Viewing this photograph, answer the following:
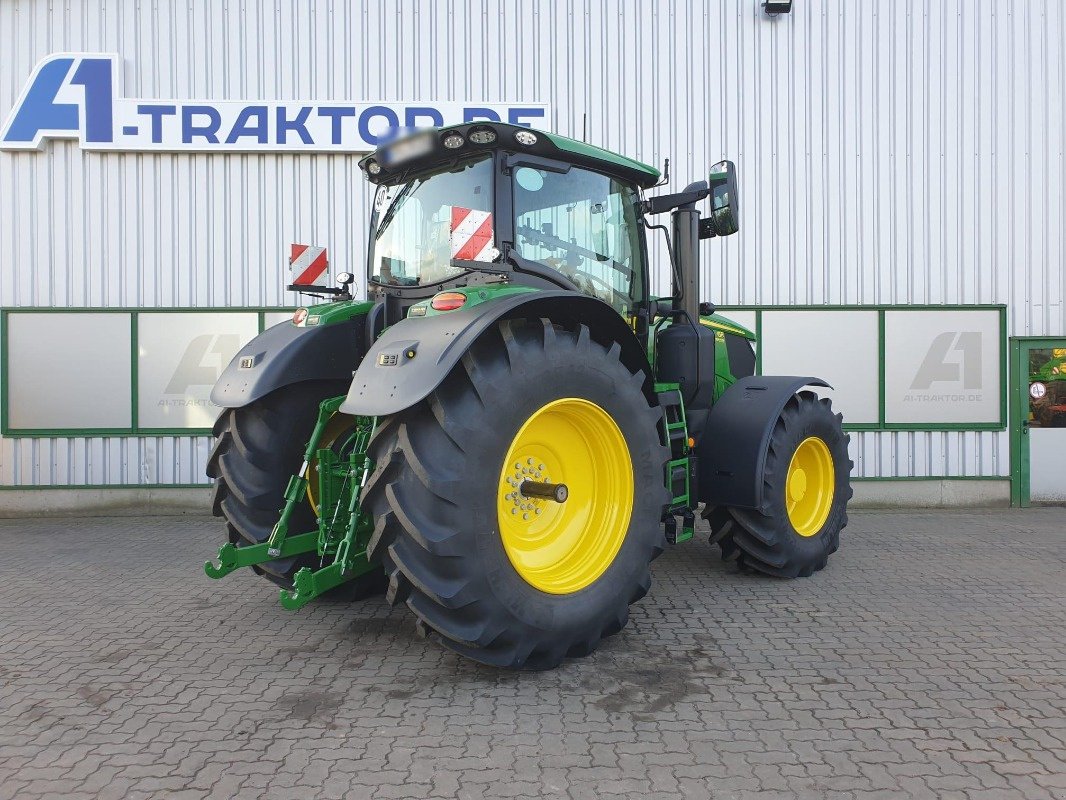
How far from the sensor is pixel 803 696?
308 cm

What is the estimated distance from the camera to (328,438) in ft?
13.6

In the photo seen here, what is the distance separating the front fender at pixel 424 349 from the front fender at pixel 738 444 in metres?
1.70

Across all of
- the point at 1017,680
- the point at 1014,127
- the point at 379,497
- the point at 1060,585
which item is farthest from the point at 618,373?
the point at 1014,127

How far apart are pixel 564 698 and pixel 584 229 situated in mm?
2509

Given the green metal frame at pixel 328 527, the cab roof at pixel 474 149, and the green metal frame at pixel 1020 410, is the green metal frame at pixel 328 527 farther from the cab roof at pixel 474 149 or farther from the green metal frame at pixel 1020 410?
the green metal frame at pixel 1020 410

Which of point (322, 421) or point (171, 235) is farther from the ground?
point (171, 235)

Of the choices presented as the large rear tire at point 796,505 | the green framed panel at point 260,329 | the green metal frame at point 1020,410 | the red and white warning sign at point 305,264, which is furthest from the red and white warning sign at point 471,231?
the green metal frame at point 1020,410

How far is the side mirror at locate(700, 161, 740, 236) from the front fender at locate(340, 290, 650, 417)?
1.39 m

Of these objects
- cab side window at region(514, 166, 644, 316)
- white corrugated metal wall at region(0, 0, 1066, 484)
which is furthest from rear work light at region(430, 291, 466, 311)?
white corrugated metal wall at region(0, 0, 1066, 484)

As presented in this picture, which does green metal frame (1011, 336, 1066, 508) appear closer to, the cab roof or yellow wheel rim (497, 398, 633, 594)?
the cab roof

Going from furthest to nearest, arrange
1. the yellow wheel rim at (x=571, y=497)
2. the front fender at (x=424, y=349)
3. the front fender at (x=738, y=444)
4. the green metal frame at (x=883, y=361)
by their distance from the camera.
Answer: the green metal frame at (x=883, y=361), the front fender at (x=738, y=444), the yellow wheel rim at (x=571, y=497), the front fender at (x=424, y=349)

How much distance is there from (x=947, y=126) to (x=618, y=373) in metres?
6.67

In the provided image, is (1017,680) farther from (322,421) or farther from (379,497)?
(322,421)

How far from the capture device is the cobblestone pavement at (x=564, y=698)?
2.46m
